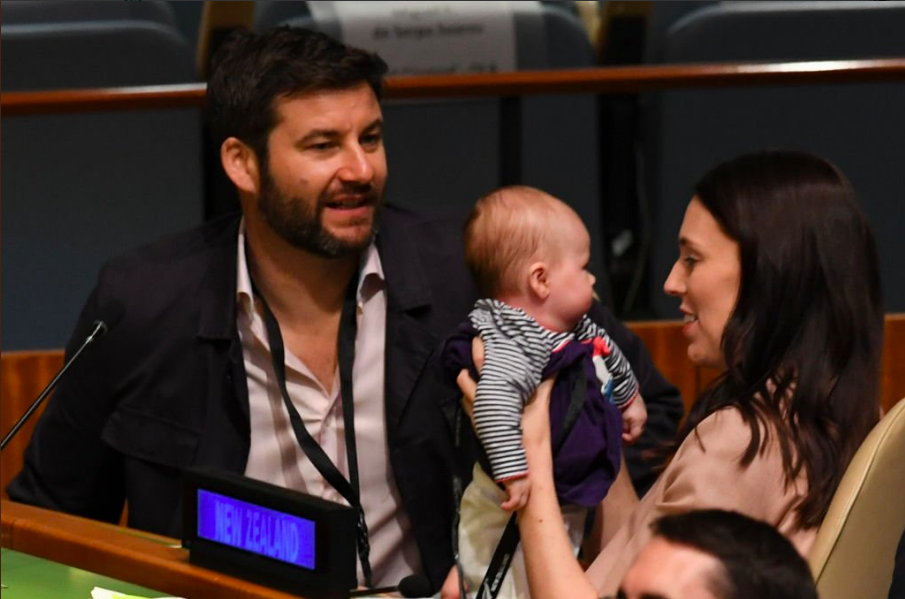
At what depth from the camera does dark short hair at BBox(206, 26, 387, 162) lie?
2.48 m

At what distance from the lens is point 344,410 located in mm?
2385

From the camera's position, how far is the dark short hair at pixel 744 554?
123 centimetres

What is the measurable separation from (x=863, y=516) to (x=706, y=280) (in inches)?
13.9

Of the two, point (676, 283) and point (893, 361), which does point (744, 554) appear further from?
point (893, 361)

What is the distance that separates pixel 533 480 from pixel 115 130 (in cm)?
226

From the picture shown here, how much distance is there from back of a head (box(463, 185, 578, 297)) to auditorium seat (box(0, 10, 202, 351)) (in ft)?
5.87

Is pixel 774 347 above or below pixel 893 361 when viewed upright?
above

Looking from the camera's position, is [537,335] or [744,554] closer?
[744,554]

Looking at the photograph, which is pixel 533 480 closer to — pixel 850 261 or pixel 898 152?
pixel 850 261

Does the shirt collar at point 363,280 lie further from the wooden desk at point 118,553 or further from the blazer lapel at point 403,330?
the wooden desk at point 118,553

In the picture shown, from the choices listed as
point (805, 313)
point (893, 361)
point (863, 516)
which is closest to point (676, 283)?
point (805, 313)

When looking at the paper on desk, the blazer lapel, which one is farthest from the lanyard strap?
the paper on desk

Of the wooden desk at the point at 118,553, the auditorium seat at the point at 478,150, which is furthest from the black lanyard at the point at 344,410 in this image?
the auditorium seat at the point at 478,150

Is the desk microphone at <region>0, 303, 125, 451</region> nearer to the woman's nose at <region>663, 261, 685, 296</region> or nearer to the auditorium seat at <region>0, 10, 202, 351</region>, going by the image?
the woman's nose at <region>663, 261, 685, 296</region>
